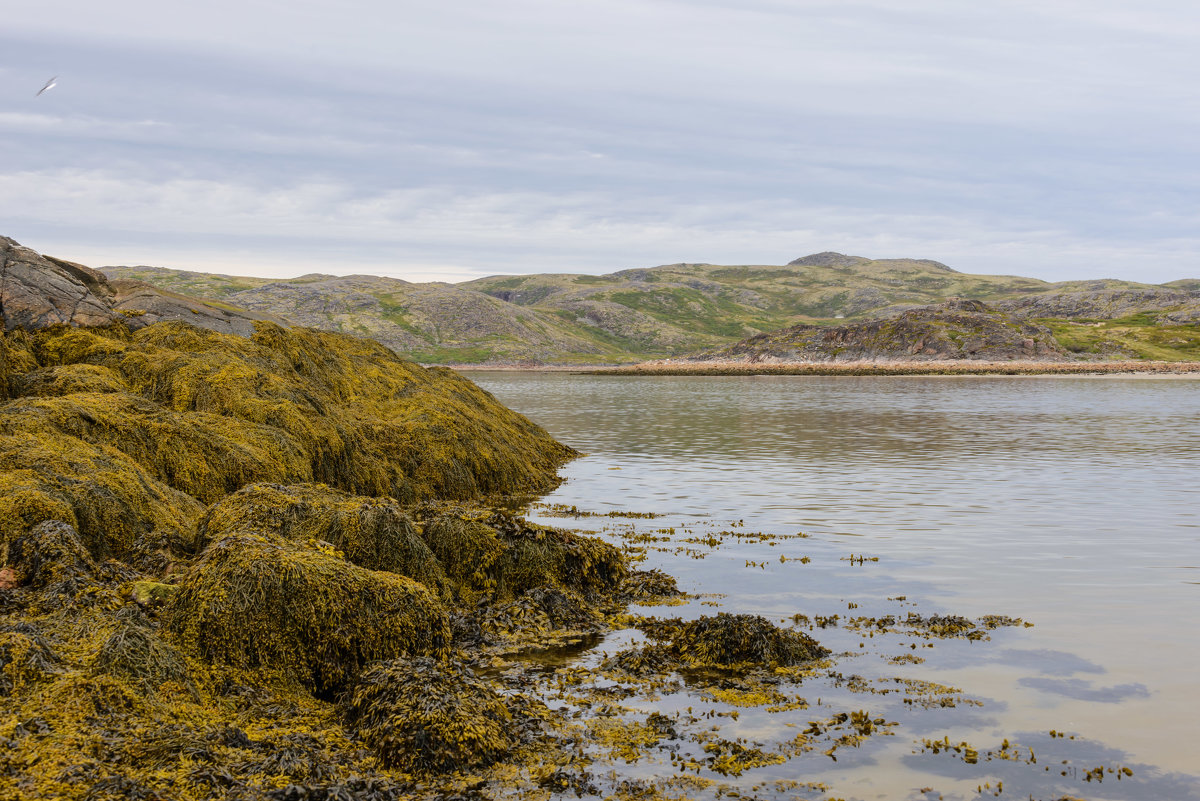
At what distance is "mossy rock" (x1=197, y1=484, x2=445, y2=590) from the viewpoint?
12.6 m

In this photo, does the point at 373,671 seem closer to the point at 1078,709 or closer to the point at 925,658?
the point at 925,658

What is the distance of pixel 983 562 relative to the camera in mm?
16047

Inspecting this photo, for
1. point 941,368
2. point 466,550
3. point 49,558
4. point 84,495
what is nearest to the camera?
point 49,558

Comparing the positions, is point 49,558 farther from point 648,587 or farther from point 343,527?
point 648,587

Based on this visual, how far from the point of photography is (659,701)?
378 inches

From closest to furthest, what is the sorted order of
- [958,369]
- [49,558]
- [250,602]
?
[250,602]
[49,558]
[958,369]

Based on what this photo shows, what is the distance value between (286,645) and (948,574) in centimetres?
1099

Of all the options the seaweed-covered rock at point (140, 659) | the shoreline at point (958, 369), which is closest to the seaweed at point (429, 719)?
the seaweed-covered rock at point (140, 659)

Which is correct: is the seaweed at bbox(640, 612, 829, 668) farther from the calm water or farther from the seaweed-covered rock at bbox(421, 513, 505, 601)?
the seaweed-covered rock at bbox(421, 513, 505, 601)

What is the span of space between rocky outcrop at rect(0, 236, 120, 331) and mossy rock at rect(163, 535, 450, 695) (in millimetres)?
14809

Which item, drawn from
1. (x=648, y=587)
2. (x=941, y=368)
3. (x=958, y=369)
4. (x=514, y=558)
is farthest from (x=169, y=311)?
(x=941, y=368)

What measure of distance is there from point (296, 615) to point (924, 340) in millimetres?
170871

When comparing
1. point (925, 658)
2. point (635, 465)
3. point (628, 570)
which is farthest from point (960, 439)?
point (925, 658)

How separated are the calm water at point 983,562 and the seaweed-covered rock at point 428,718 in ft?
8.43
